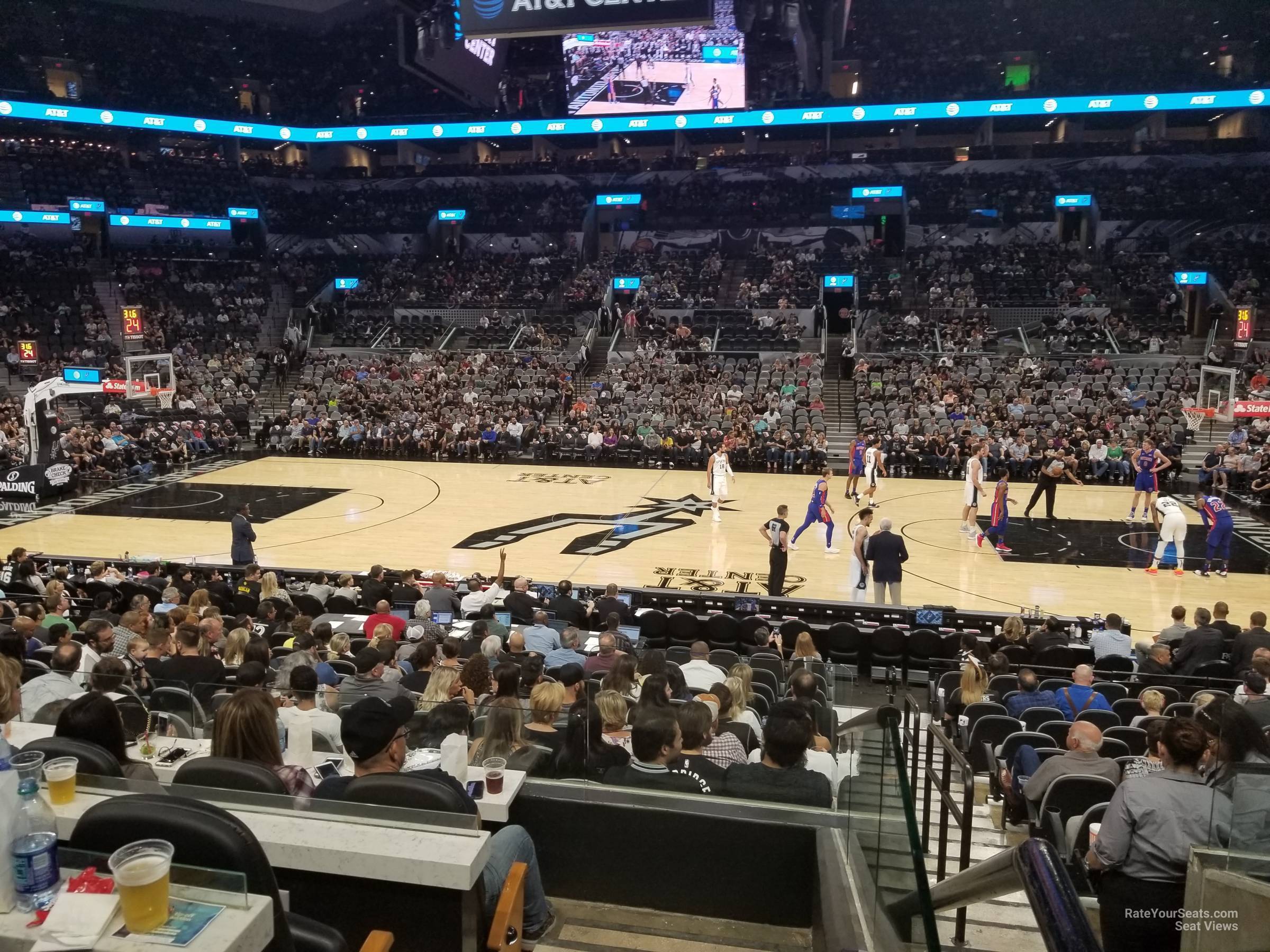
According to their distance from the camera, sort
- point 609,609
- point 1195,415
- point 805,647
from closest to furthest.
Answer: point 805,647 < point 609,609 < point 1195,415

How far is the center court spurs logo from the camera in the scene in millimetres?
15750

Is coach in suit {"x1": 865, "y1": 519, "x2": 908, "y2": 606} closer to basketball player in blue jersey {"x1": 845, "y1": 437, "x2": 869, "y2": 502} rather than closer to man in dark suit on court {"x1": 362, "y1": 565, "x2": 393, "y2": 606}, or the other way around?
man in dark suit on court {"x1": 362, "y1": 565, "x2": 393, "y2": 606}

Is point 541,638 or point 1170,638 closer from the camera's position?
point 541,638

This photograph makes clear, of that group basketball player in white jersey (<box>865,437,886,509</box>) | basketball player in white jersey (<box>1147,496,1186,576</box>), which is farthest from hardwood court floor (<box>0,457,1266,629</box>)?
basketball player in white jersey (<box>865,437,886,509</box>)

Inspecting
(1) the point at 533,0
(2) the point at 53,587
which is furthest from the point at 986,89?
(2) the point at 53,587

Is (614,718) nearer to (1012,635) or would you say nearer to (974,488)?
(1012,635)

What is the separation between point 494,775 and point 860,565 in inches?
372

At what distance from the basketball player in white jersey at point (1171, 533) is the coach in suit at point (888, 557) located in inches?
192

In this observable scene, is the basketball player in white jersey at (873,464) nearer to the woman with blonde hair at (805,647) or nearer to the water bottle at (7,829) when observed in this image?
the woman with blonde hair at (805,647)

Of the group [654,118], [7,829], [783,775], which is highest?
[654,118]

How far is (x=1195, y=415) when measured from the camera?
21.5m

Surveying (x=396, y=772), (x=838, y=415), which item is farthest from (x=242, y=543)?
(x=838, y=415)

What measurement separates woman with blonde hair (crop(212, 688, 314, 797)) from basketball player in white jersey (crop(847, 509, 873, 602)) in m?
9.49

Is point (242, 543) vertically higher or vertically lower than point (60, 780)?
lower
